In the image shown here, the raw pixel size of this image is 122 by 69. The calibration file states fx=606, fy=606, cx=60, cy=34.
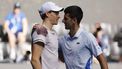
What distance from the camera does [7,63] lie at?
1539cm

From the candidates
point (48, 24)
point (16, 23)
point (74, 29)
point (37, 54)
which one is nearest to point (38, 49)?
point (37, 54)

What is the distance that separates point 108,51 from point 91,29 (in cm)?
91

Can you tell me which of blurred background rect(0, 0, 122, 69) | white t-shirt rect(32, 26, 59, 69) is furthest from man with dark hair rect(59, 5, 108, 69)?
blurred background rect(0, 0, 122, 69)

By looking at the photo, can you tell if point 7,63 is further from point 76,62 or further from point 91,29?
point 76,62

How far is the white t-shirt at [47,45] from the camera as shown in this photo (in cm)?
566

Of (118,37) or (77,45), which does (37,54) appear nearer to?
(77,45)

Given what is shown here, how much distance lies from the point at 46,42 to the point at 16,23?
10.1 metres

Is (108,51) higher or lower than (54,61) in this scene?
lower

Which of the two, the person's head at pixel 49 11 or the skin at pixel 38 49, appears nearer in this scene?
the skin at pixel 38 49

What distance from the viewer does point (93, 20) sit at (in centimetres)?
1858

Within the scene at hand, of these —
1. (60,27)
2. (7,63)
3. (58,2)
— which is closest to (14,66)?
(7,63)

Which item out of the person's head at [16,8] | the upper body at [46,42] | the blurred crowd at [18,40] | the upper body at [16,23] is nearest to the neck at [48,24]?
the upper body at [46,42]

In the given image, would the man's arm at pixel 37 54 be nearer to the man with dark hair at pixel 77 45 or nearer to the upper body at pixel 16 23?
the man with dark hair at pixel 77 45

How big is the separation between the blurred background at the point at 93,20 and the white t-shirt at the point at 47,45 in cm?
960
